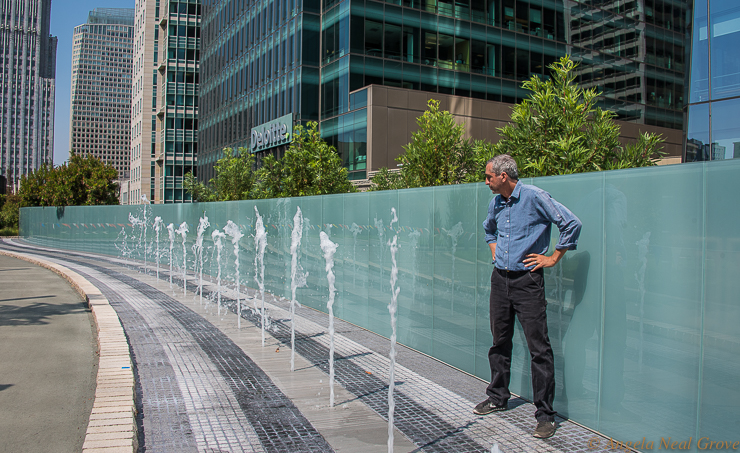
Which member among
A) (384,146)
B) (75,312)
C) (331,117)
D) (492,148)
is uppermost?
(331,117)

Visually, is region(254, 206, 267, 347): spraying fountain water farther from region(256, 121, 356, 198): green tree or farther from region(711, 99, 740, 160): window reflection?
region(711, 99, 740, 160): window reflection

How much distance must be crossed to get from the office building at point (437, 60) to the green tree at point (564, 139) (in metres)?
18.9

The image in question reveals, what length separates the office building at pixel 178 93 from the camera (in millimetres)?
70688

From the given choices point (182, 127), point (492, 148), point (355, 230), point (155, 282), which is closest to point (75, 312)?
point (155, 282)

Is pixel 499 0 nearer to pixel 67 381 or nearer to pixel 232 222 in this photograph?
pixel 232 222

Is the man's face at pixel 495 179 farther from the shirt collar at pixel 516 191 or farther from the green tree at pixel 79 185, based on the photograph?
the green tree at pixel 79 185

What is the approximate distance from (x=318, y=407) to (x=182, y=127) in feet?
237

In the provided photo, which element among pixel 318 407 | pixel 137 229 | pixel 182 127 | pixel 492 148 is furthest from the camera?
pixel 182 127

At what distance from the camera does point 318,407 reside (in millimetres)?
4922

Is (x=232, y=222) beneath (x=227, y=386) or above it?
above

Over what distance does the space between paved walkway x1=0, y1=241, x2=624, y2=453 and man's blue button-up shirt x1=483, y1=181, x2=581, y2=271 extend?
129cm

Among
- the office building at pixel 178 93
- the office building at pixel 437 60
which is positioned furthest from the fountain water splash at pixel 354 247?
the office building at pixel 178 93

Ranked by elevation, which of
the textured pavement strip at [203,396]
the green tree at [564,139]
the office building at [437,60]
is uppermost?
the office building at [437,60]

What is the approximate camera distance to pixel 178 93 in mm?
71250
